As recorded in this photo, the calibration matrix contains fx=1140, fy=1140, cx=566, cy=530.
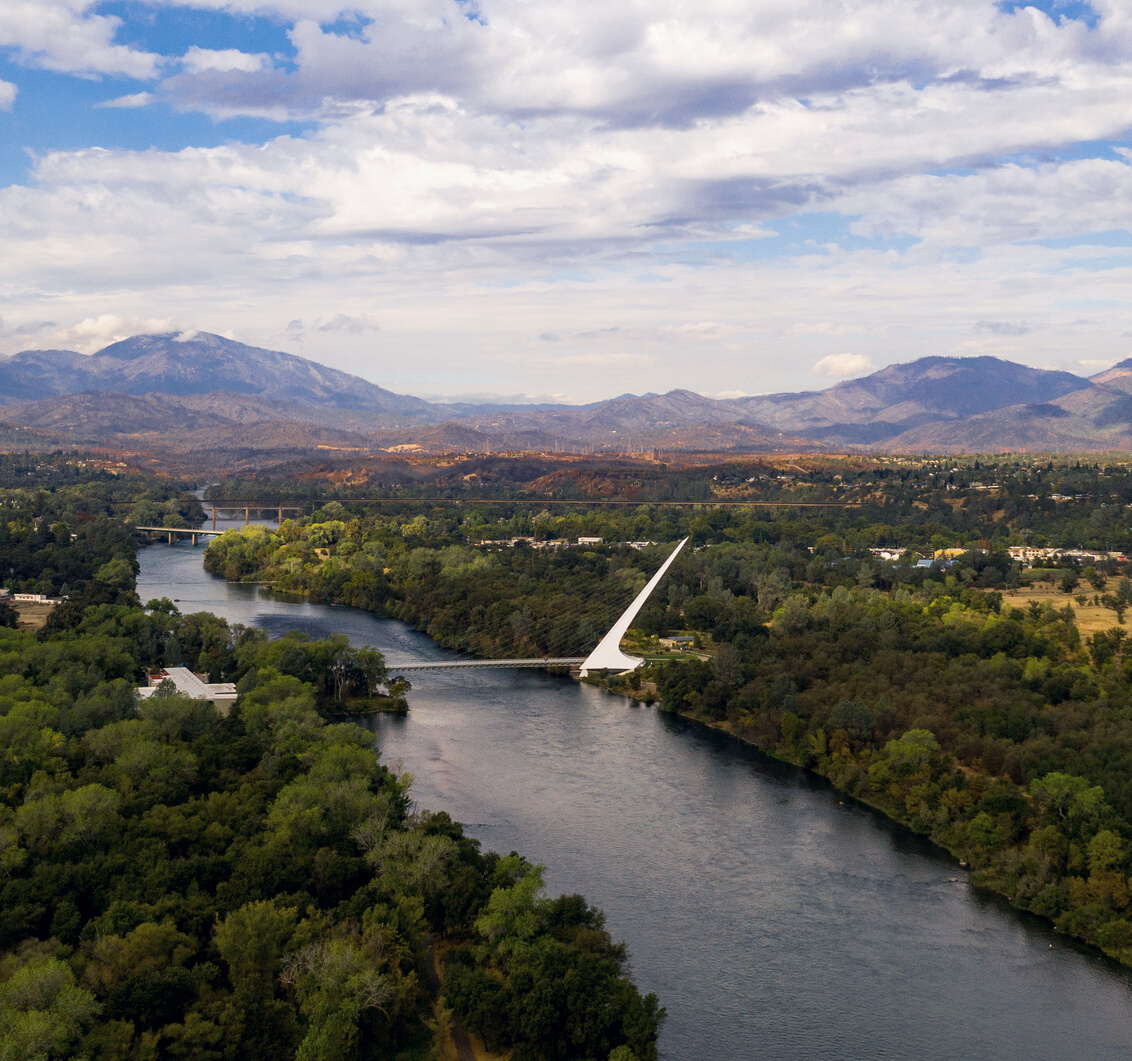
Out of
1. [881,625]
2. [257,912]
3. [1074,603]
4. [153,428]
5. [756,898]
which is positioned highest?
[153,428]

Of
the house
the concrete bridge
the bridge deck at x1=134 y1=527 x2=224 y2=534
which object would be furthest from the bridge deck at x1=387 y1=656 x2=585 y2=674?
the concrete bridge

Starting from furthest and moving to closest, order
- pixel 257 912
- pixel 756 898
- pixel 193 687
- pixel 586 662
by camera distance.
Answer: pixel 586 662 < pixel 193 687 < pixel 756 898 < pixel 257 912

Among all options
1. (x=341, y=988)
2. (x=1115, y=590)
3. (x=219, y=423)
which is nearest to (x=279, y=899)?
(x=341, y=988)

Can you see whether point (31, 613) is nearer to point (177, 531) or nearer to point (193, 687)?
point (193, 687)

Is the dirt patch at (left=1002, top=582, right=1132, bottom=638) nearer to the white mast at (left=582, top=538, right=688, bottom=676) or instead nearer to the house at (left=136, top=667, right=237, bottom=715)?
the white mast at (left=582, top=538, right=688, bottom=676)

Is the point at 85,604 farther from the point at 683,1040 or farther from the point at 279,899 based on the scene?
the point at 683,1040

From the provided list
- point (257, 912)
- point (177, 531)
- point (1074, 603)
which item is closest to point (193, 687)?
point (257, 912)
